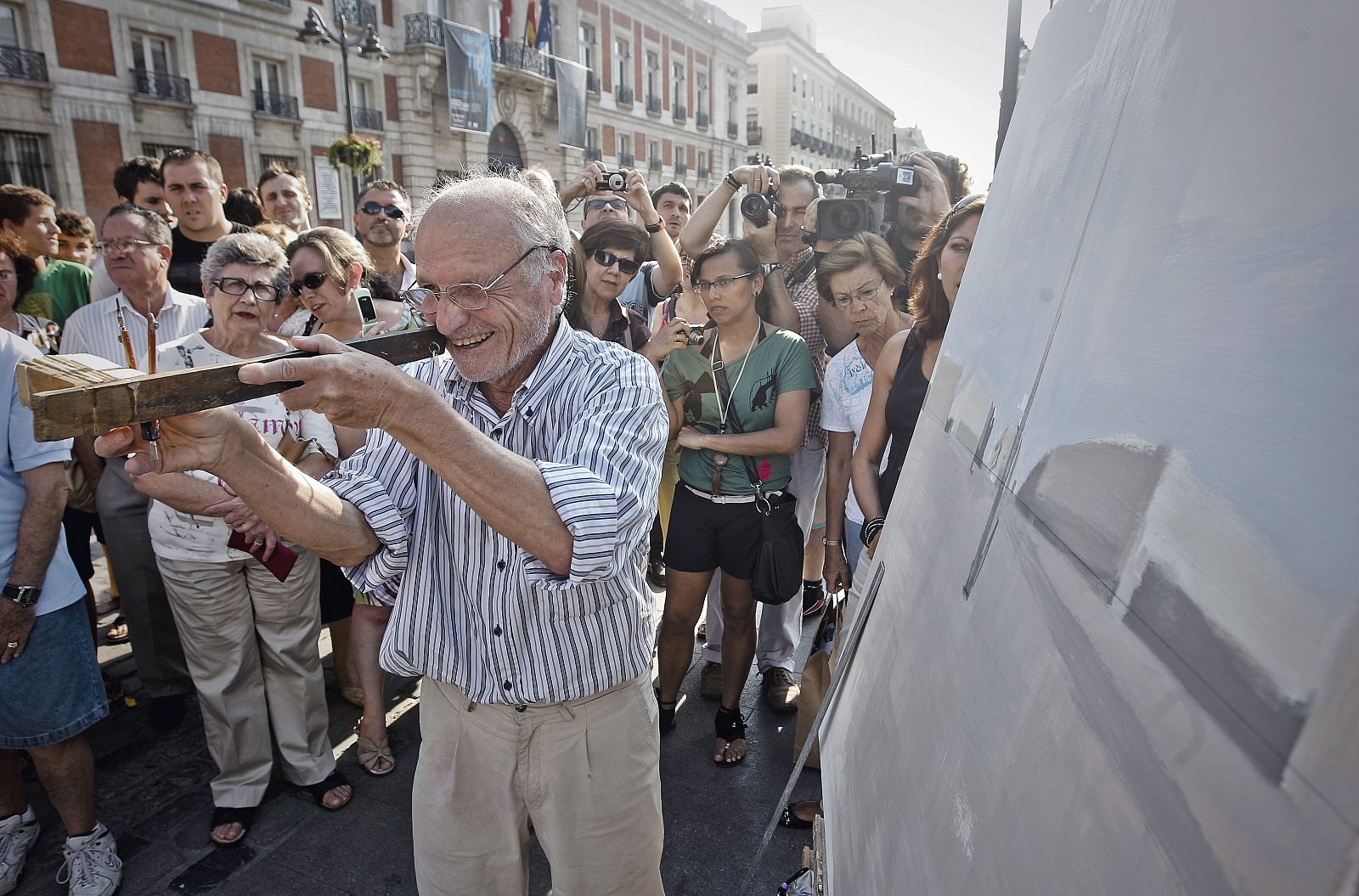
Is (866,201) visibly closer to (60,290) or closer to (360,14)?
(60,290)

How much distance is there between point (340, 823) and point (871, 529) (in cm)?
210

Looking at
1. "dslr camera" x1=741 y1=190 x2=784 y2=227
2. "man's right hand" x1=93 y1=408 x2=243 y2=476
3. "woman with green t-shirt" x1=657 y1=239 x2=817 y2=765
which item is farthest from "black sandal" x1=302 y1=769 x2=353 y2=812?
"dslr camera" x1=741 y1=190 x2=784 y2=227

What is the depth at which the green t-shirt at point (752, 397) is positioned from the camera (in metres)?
3.17

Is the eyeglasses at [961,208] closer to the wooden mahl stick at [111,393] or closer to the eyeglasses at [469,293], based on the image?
the eyeglasses at [469,293]

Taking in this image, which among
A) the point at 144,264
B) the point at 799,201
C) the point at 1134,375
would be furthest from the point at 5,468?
the point at 799,201

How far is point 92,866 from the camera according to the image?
8.07 feet

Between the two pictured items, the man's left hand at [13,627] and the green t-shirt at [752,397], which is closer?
the man's left hand at [13,627]

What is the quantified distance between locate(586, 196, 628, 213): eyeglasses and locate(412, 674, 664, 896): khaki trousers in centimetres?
267

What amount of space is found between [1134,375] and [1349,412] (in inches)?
8.4

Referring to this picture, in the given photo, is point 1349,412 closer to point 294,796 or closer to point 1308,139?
point 1308,139

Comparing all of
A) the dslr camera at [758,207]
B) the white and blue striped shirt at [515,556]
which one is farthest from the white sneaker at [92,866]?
the dslr camera at [758,207]

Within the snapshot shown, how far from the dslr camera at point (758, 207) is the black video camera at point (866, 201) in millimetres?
269

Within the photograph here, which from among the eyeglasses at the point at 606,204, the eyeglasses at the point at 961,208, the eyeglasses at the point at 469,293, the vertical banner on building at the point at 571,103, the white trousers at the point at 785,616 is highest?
the vertical banner on building at the point at 571,103

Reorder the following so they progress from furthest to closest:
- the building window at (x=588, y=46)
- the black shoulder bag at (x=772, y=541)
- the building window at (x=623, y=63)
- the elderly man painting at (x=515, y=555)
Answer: the building window at (x=623, y=63) → the building window at (x=588, y=46) → the black shoulder bag at (x=772, y=541) → the elderly man painting at (x=515, y=555)
